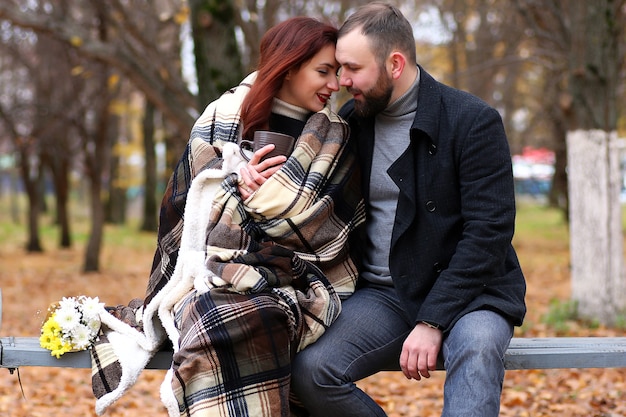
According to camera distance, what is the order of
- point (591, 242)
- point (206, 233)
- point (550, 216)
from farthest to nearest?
1. point (550, 216)
2. point (591, 242)
3. point (206, 233)

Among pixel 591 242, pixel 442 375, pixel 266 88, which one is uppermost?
pixel 266 88

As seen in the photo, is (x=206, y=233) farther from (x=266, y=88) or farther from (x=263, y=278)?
(x=266, y=88)

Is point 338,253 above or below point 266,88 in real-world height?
below

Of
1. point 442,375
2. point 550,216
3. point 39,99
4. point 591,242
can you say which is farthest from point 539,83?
point 442,375

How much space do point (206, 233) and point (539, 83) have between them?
1852cm

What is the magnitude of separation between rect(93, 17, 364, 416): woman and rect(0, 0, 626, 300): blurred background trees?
3403mm

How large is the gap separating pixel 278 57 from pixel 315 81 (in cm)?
18

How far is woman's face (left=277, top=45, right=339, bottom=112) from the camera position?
3369mm

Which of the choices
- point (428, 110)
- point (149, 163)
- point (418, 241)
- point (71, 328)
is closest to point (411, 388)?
point (418, 241)

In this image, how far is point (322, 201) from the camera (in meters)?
3.24

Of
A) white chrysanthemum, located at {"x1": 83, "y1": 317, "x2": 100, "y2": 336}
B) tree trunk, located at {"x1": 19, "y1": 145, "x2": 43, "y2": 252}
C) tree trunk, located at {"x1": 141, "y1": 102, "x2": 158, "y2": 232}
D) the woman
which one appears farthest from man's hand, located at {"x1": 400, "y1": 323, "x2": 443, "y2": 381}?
tree trunk, located at {"x1": 141, "y1": 102, "x2": 158, "y2": 232}

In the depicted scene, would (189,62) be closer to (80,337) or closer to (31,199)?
(31,199)

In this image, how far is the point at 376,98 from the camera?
130 inches

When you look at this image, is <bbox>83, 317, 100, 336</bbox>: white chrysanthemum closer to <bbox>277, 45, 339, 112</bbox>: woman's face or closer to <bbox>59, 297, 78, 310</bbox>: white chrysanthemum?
<bbox>59, 297, 78, 310</bbox>: white chrysanthemum
